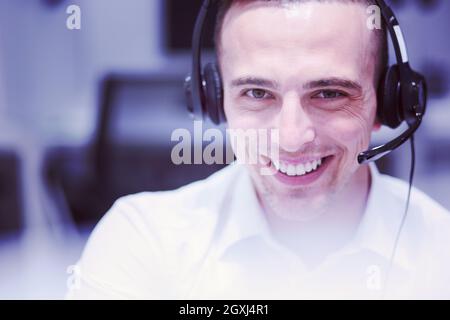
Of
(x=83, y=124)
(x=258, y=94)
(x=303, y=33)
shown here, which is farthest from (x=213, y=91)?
(x=83, y=124)

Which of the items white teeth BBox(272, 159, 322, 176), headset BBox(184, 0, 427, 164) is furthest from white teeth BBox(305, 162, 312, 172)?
headset BBox(184, 0, 427, 164)

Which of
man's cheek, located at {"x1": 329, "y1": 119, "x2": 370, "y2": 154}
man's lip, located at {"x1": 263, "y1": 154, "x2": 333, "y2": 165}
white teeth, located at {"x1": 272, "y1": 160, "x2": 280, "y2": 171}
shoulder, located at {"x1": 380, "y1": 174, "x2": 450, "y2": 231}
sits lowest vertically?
shoulder, located at {"x1": 380, "y1": 174, "x2": 450, "y2": 231}

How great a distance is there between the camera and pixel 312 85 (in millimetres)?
1059

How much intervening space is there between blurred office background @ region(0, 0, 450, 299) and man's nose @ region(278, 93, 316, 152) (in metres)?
0.22

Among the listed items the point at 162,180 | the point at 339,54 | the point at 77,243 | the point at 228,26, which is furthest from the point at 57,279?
the point at 339,54

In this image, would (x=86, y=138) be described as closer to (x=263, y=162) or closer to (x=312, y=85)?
(x=263, y=162)

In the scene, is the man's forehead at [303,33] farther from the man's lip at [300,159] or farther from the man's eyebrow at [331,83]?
the man's lip at [300,159]

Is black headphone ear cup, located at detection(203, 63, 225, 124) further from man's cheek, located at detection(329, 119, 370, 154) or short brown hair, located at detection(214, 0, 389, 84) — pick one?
man's cheek, located at detection(329, 119, 370, 154)

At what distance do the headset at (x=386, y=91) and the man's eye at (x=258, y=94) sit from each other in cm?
7

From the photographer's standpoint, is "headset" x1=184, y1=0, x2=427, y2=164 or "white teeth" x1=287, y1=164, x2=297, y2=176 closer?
"headset" x1=184, y1=0, x2=427, y2=164

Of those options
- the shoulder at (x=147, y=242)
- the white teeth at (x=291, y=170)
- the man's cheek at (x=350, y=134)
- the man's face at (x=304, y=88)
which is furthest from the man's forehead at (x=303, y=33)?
the shoulder at (x=147, y=242)

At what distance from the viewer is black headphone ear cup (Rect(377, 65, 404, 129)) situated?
3.57ft

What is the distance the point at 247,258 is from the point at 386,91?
44 centimetres
